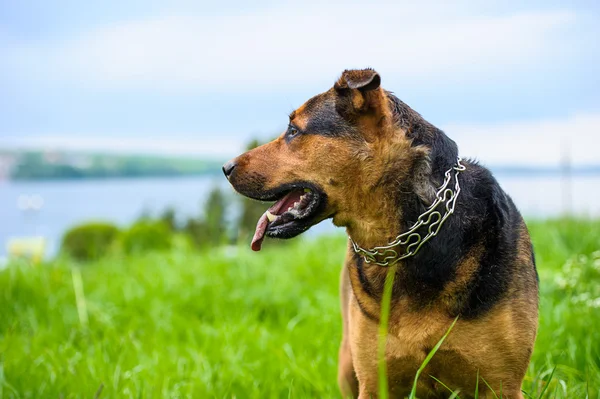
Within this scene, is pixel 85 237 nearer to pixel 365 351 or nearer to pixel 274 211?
pixel 274 211

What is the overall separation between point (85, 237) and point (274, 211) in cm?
1072

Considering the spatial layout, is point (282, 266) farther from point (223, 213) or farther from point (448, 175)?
point (448, 175)

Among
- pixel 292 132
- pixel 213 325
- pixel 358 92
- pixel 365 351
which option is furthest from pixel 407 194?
pixel 213 325

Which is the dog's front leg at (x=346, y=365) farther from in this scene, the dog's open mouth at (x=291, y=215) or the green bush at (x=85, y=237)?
the green bush at (x=85, y=237)

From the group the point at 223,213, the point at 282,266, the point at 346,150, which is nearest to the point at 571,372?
the point at 346,150

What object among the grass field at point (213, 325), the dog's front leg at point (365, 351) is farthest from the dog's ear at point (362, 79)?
the grass field at point (213, 325)

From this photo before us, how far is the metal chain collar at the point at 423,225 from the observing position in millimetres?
3002

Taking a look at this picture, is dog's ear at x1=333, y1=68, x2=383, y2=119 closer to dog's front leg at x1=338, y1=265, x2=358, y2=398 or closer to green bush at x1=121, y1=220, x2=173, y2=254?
dog's front leg at x1=338, y1=265, x2=358, y2=398

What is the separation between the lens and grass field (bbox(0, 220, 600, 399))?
4148 millimetres

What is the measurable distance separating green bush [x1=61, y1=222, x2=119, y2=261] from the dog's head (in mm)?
9777

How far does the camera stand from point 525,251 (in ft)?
10.4

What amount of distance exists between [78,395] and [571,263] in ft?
14.1

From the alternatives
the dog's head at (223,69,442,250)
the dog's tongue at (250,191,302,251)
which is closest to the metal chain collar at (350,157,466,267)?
the dog's head at (223,69,442,250)

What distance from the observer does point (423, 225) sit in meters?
3.02
